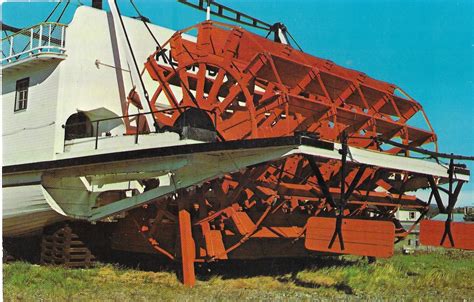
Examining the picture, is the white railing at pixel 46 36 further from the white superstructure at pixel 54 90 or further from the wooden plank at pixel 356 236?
the wooden plank at pixel 356 236

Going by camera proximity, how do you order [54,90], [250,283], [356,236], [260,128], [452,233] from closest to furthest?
[356,236], [452,233], [250,283], [260,128], [54,90]

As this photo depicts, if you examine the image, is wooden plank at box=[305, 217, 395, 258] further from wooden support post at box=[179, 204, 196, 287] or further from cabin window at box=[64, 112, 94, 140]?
cabin window at box=[64, 112, 94, 140]

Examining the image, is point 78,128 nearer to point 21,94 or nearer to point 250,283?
point 21,94

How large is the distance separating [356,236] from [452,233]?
1.63 meters

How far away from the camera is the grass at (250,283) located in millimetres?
5219

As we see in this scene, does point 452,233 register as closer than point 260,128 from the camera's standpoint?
Yes

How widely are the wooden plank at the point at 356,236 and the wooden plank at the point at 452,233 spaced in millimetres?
1525

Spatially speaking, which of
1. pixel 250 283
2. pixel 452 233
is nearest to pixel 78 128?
pixel 250 283

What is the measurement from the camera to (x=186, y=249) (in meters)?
6.01

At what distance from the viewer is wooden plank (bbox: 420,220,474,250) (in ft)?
19.4

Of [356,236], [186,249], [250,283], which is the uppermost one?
[356,236]

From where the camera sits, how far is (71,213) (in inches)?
274

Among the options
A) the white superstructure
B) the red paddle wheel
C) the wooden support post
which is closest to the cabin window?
the white superstructure

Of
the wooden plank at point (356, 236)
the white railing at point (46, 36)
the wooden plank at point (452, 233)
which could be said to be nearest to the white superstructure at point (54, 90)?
the white railing at point (46, 36)
